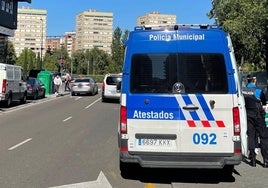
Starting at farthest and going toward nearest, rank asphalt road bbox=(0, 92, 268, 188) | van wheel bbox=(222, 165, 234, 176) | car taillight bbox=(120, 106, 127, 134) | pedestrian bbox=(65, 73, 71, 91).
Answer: pedestrian bbox=(65, 73, 71, 91), van wheel bbox=(222, 165, 234, 176), asphalt road bbox=(0, 92, 268, 188), car taillight bbox=(120, 106, 127, 134)

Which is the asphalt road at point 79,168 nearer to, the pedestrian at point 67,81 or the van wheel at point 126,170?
the van wheel at point 126,170

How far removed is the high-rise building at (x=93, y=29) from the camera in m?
169

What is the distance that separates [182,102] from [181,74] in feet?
1.46

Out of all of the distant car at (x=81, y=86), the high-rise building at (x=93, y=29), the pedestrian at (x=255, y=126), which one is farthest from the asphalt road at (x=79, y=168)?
the high-rise building at (x=93, y=29)

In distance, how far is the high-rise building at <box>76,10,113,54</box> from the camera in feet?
553

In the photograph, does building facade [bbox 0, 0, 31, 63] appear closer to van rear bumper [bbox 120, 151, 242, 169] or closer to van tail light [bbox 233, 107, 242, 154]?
van rear bumper [bbox 120, 151, 242, 169]

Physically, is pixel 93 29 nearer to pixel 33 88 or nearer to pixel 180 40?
pixel 33 88

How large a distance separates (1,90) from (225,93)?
1801 centimetres

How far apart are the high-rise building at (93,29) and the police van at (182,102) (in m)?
163

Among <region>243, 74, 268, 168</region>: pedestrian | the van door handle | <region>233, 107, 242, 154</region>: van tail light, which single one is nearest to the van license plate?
the van door handle

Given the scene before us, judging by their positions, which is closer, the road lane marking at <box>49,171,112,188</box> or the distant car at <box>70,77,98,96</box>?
the road lane marking at <box>49,171,112,188</box>

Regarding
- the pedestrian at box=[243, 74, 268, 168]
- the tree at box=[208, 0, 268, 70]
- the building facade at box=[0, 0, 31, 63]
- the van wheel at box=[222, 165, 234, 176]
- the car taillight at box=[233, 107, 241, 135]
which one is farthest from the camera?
the building facade at box=[0, 0, 31, 63]

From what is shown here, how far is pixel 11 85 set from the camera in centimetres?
2473

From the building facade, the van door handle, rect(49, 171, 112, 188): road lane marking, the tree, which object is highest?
the building facade
